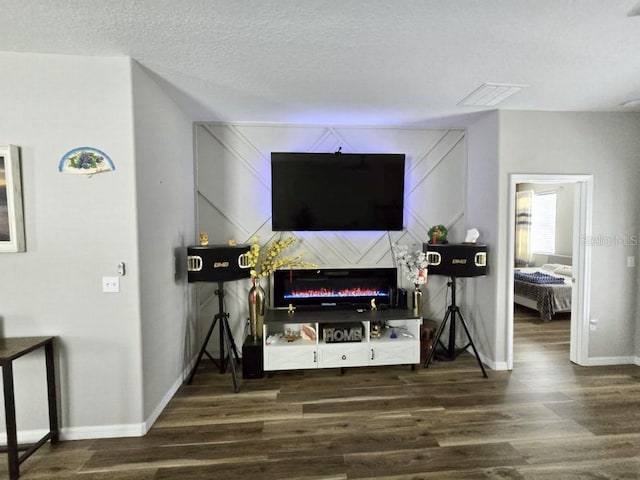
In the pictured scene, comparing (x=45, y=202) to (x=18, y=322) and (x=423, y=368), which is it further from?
(x=423, y=368)

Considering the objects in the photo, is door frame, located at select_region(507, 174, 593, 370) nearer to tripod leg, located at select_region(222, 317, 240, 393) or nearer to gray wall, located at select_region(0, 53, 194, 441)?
tripod leg, located at select_region(222, 317, 240, 393)

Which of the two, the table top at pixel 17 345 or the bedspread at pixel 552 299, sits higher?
the table top at pixel 17 345

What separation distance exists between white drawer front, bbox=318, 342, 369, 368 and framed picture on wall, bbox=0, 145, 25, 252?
250 centimetres

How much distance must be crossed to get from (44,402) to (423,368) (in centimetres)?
318

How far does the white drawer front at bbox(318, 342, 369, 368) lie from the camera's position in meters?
3.02

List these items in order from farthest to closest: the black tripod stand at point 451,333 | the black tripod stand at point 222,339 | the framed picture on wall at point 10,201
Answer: the black tripod stand at point 451,333 → the black tripod stand at point 222,339 → the framed picture on wall at point 10,201

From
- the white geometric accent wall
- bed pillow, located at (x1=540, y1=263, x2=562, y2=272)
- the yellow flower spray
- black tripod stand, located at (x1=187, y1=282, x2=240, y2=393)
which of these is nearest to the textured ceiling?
the white geometric accent wall

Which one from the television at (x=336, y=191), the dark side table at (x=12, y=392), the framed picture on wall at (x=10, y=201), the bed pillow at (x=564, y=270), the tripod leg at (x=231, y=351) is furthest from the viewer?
the bed pillow at (x=564, y=270)

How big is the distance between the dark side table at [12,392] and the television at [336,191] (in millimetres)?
2077

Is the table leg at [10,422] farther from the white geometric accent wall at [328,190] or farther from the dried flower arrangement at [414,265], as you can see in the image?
the dried flower arrangement at [414,265]

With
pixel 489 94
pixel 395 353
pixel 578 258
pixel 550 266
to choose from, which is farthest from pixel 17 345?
pixel 550 266

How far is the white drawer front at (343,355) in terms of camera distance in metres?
3.02

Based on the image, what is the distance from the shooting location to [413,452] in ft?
6.61

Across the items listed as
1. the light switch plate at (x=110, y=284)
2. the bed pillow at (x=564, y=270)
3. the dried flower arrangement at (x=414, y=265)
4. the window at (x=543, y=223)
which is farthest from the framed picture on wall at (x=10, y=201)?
the window at (x=543, y=223)
